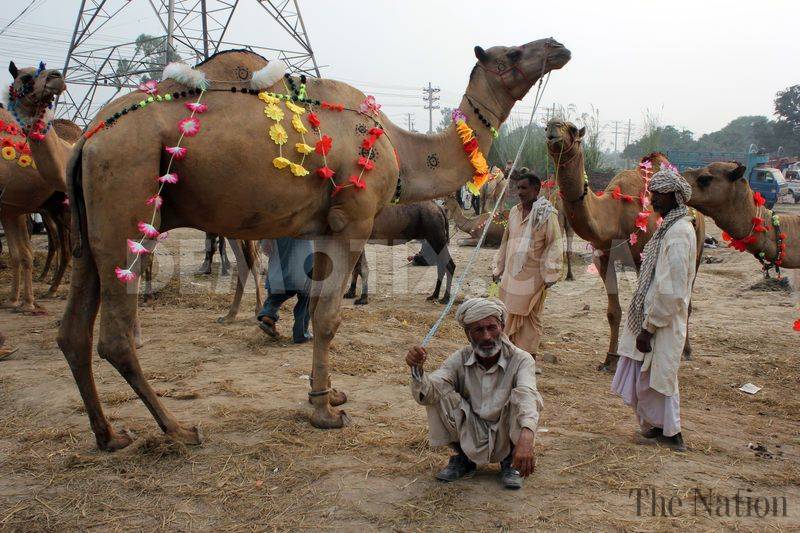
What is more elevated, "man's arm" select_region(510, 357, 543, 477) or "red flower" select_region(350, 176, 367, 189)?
"red flower" select_region(350, 176, 367, 189)

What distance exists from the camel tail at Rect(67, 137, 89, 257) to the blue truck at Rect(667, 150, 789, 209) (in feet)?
86.7

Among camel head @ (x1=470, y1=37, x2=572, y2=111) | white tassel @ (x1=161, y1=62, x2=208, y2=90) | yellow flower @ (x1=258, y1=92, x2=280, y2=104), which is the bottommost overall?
yellow flower @ (x1=258, y1=92, x2=280, y2=104)

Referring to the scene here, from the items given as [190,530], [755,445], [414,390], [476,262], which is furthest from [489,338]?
[476,262]

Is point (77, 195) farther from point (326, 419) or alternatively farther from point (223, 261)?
point (223, 261)

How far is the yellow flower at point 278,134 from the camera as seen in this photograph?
416cm

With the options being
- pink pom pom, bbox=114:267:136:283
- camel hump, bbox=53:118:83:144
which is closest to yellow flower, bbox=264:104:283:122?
pink pom pom, bbox=114:267:136:283

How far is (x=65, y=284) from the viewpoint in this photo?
459 inches

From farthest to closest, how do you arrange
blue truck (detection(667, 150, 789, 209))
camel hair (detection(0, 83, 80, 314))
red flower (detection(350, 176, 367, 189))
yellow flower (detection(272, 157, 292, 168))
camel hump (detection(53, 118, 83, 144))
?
blue truck (detection(667, 150, 789, 209)) < camel hump (detection(53, 118, 83, 144)) < camel hair (detection(0, 83, 80, 314)) < red flower (detection(350, 176, 367, 189)) < yellow flower (detection(272, 157, 292, 168))

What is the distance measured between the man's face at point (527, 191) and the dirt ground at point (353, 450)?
1834mm

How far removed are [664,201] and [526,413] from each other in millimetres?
2128

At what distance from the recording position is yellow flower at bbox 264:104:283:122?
13.8ft

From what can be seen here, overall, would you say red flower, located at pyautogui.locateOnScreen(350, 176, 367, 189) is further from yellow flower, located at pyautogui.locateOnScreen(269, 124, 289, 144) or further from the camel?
the camel

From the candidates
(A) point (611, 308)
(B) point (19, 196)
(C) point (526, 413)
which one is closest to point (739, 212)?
(A) point (611, 308)

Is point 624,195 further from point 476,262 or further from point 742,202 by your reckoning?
→ point 476,262
